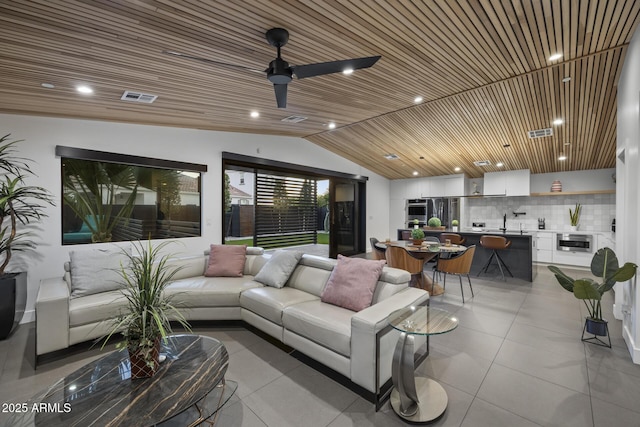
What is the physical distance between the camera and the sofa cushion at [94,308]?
266 cm

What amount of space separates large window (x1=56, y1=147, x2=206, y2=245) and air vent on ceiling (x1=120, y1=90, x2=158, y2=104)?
3.88 ft

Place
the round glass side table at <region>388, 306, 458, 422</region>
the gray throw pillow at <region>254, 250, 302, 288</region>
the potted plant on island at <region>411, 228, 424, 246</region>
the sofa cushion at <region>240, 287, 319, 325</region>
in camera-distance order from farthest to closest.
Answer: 1. the potted plant on island at <region>411, 228, 424, 246</region>
2. the gray throw pillow at <region>254, 250, 302, 288</region>
3. the sofa cushion at <region>240, 287, 319, 325</region>
4. the round glass side table at <region>388, 306, 458, 422</region>

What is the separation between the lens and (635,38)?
104 inches

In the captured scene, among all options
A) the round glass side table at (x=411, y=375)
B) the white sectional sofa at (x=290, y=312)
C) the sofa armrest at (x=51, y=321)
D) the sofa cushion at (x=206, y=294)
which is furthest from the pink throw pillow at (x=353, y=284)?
the sofa armrest at (x=51, y=321)

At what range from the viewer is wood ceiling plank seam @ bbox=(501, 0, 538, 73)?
2207mm

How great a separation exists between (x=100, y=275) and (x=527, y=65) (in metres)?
5.29

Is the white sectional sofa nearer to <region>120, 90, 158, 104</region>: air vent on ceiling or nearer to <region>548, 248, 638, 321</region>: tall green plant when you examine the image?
<region>548, 248, 638, 321</region>: tall green plant

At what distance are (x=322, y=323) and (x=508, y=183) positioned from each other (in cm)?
700

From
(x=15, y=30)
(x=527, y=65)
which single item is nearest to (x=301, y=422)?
(x=15, y=30)

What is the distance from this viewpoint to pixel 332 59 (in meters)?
2.78

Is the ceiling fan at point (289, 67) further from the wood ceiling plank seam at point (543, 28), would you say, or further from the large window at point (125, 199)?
the large window at point (125, 199)

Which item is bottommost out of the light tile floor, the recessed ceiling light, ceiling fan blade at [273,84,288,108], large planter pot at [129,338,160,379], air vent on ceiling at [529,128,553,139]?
the light tile floor

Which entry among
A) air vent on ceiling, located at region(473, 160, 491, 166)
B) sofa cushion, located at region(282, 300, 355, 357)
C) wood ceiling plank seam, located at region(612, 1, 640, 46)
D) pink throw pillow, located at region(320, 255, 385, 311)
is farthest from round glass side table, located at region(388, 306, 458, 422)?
air vent on ceiling, located at region(473, 160, 491, 166)

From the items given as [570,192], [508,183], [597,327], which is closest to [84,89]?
[597,327]
